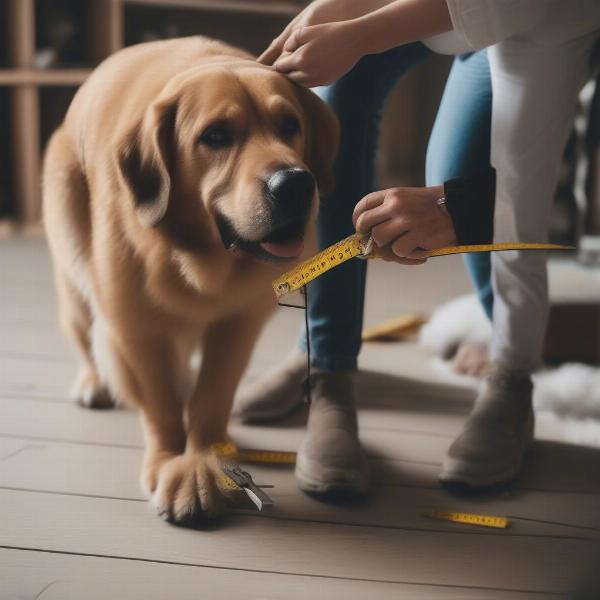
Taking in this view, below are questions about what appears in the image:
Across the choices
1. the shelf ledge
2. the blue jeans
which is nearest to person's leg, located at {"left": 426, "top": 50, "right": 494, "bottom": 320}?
the blue jeans

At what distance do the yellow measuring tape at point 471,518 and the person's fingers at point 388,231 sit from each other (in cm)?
40

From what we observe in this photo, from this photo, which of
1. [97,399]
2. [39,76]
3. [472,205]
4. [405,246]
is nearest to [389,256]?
[405,246]

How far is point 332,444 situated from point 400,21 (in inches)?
24.6

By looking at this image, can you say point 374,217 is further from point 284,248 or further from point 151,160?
point 151,160

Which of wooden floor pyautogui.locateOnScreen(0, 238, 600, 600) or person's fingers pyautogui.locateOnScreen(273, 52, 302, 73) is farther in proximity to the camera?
person's fingers pyautogui.locateOnScreen(273, 52, 302, 73)

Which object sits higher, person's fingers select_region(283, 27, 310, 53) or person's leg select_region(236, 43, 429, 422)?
person's fingers select_region(283, 27, 310, 53)

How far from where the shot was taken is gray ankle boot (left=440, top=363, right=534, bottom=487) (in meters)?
1.26

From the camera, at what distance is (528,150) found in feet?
4.24

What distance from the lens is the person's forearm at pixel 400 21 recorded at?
111 cm

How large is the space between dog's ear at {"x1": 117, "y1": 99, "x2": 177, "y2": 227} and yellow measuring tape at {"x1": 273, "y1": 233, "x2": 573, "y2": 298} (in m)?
0.21

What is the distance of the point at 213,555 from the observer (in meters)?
1.05

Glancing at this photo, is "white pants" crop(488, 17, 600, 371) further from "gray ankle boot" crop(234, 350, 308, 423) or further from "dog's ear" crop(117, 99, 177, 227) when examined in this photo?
"dog's ear" crop(117, 99, 177, 227)

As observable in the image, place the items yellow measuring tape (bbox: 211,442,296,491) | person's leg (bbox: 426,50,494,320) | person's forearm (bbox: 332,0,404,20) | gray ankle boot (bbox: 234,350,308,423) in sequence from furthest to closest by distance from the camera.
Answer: gray ankle boot (bbox: 234,350,308,423), person's leg (bbox: 426,50,494,320), yellow measuring tape (bbox: 211,442,296,491), person's forearm (bbox: 332,0,404,20)

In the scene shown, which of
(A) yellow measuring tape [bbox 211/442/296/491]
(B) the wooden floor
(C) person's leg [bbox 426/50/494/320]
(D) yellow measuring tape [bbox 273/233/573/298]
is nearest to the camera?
(B) the wooden floor
